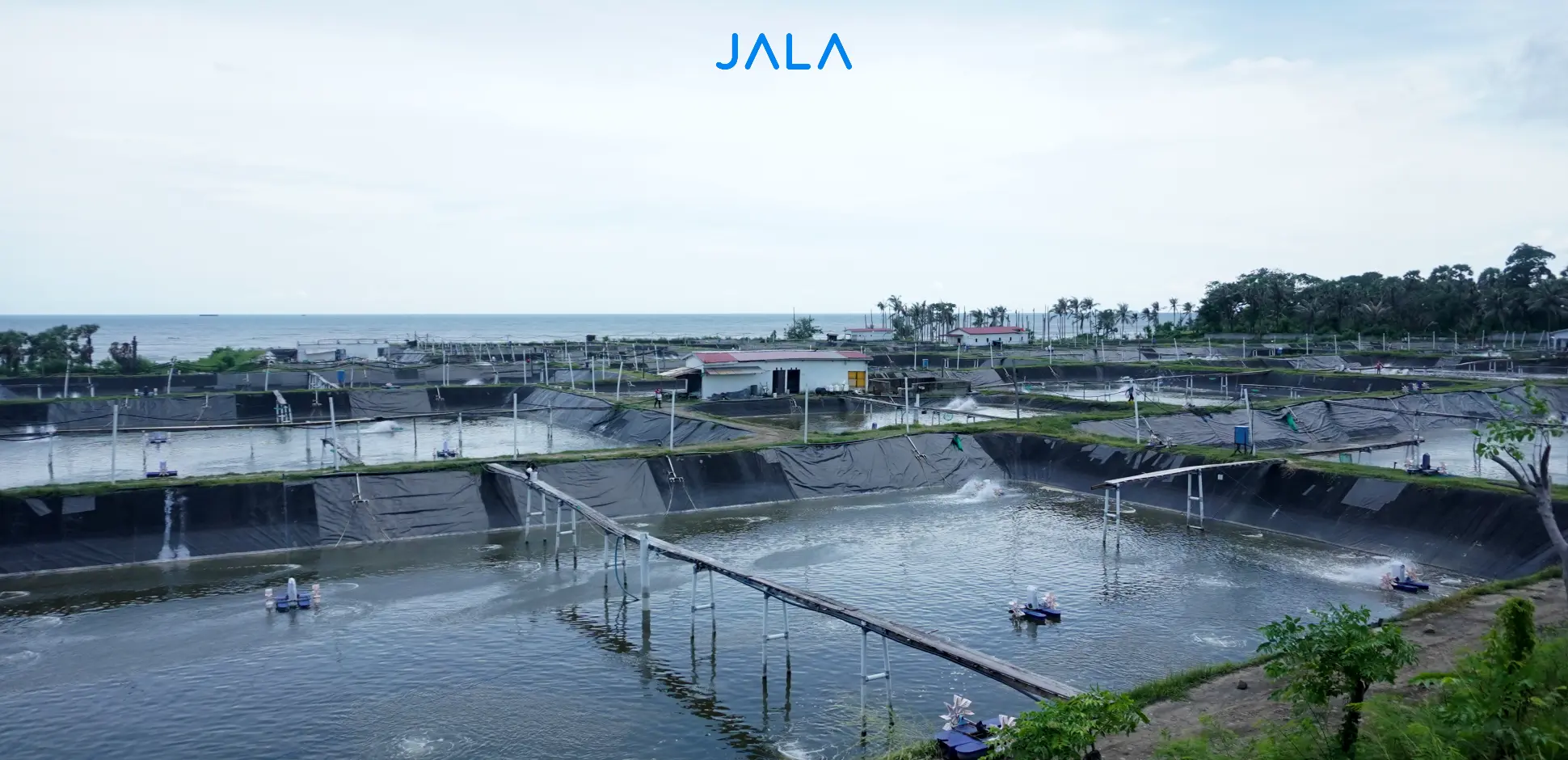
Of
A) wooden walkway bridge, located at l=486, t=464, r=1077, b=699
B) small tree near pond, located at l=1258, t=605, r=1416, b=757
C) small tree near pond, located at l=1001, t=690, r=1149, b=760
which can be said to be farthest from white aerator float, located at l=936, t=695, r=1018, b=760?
small tree near pond, located at l=1258, t=605, r=1416, b=757

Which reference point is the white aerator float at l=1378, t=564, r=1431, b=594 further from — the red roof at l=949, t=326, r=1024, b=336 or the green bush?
the red roof at l=949, t=326, r=1024, b=336

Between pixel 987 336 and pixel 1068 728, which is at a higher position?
pixel 987 336

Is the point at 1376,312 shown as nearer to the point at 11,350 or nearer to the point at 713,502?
the point at 713,502

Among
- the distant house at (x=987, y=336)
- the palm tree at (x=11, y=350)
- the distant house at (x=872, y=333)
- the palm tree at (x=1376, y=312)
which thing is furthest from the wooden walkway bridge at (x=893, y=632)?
the distant house at (x=872, y=333)

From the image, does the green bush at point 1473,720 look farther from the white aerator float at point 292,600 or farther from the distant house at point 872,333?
the distant house at point 872,333

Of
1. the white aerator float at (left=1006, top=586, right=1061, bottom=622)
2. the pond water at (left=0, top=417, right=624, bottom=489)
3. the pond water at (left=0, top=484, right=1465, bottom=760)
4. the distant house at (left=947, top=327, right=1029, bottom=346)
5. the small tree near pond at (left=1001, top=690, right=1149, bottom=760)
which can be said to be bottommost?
the pond water at (left=0, top=484, right=1465, bottom=760)

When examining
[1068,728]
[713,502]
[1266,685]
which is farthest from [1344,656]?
[713,502]
